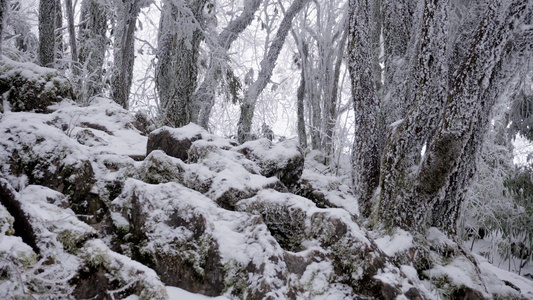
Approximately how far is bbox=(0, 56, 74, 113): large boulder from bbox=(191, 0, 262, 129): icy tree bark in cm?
259

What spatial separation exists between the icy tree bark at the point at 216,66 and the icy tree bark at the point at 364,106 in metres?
3.43

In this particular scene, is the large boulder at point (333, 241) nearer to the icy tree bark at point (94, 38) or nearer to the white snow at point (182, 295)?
the white snow at point (182, 295)

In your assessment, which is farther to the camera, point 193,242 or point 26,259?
point 193,242

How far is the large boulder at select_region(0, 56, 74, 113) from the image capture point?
4.77 m

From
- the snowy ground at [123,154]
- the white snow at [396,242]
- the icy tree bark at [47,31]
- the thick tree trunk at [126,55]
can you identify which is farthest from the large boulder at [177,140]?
the icy tree bark at [47,31]

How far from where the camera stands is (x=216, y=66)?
809 cm

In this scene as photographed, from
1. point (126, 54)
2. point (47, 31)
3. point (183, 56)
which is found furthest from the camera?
point (183, 56)

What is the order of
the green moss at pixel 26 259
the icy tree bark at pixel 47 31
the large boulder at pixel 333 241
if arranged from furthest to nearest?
the icy tree bark at pixel 47 31 < the large boulder at pixel 333 241 < the green moss at pixel 26 259

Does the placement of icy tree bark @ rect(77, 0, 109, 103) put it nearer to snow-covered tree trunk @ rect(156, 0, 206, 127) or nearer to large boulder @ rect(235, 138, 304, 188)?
snow-covered tree trunk @ rect(156, 0, 206, 127)

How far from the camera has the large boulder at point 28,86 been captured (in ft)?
15.6

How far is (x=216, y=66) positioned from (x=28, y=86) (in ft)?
12.9

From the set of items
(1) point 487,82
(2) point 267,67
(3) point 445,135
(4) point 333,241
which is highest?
(2) point 267,67

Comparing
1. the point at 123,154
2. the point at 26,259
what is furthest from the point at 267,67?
the point at 26,259

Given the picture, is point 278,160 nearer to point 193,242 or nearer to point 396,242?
point 396,242
